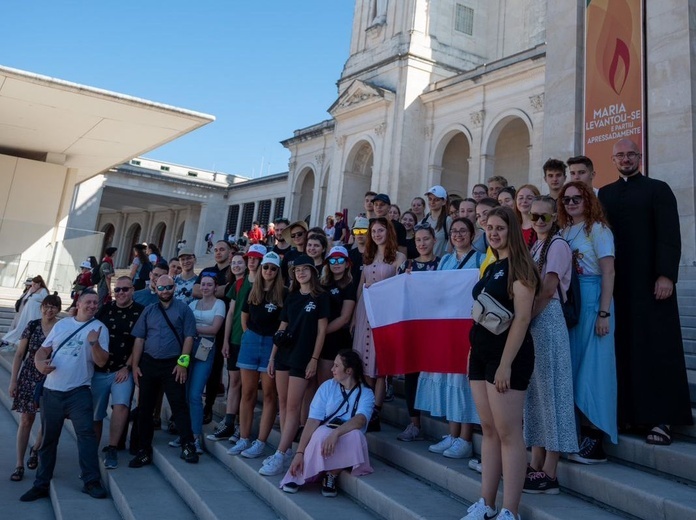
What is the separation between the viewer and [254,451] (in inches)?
211

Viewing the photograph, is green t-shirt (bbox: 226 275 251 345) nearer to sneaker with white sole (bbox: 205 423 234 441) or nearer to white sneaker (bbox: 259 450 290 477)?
sneaker with white sole (bbox: 205 423 234 441)

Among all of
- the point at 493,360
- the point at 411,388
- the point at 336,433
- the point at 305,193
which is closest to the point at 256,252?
the point at 411,388

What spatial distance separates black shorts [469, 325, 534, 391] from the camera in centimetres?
331

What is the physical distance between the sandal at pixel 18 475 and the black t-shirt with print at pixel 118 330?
130 centimetres

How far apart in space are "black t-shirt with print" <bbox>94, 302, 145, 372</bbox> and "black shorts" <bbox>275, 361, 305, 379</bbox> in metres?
1.86

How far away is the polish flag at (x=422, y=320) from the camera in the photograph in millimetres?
5090

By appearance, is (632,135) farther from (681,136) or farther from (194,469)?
(194,469)

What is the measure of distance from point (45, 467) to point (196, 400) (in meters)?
1.52

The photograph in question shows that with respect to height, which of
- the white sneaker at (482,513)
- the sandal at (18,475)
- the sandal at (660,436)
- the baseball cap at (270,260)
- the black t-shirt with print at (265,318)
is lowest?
the sandal at (18,475)

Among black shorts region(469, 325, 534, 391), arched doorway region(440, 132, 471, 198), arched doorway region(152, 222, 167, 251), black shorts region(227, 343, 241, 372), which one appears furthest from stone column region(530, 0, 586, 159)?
arched doorway region(152, 222, 167, 251)

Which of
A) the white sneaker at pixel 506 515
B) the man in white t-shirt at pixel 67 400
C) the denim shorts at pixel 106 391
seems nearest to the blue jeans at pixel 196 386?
the denim shorts at pixel 106 391

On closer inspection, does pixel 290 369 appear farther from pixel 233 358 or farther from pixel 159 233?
pixel 159 233

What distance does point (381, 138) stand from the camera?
88.7 ft

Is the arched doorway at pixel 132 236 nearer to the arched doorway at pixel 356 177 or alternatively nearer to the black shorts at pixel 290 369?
the arched doorway at pixel 356 177
